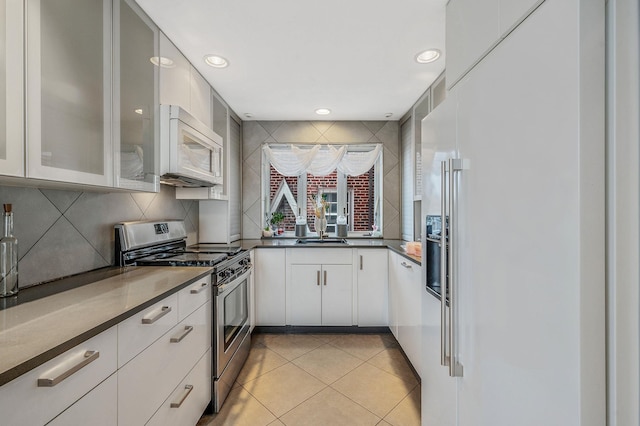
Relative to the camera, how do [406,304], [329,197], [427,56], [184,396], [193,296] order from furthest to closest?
[329,197] < [406,304] < [427,56] < [193,296] < [184,396]

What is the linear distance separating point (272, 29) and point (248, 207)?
221 centimetres

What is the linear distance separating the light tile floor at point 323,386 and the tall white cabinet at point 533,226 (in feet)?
3.08

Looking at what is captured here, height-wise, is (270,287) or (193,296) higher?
(193,296)

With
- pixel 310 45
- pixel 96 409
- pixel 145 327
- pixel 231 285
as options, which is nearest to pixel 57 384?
→ pixel 96 409

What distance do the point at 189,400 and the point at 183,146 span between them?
4.68 feet

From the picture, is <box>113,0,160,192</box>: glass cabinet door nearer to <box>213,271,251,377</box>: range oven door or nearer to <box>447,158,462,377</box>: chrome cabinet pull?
<box>213,271,251,377</box>: range oven door

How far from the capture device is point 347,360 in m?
2.54

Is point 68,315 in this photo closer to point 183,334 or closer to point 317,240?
point 183,334

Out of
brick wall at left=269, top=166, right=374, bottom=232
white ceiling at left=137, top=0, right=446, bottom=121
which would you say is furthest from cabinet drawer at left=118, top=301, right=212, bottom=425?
brick wall at left=269, top=166, right=374, bottom=232

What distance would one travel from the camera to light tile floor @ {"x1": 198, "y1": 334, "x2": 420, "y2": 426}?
1.84 m

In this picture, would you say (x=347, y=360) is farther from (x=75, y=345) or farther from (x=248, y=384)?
(x=75, y=345)

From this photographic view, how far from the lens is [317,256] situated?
3070mm

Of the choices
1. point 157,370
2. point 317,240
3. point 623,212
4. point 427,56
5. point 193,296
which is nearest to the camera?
point 623,212

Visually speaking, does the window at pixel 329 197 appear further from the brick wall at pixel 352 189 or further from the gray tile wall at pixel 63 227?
the gray tile wall at pixel 63 227
